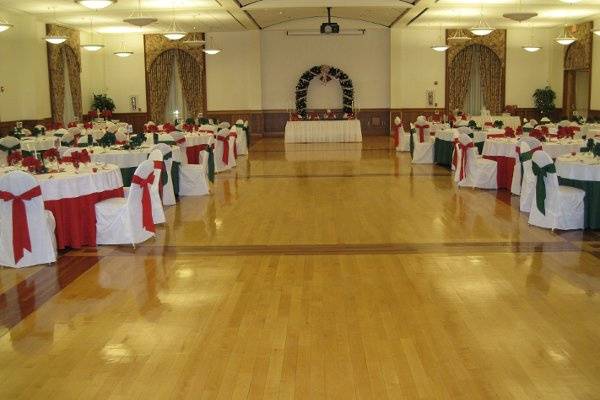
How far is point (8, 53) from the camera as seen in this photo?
16922mm

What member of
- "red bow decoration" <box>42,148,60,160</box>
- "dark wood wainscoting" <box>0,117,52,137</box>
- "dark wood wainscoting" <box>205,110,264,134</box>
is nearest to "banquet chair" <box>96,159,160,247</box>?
"red bow decoration" <box>42,148,60,160</box>

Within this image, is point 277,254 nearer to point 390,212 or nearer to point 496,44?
point 390,212

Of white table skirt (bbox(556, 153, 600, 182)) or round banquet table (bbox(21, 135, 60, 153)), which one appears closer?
white table skirt (bbox(556, 153, 600, 182))

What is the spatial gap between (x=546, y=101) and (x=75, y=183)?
19.3 metres

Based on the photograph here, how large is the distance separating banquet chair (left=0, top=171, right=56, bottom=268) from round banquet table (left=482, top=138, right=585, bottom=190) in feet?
23.5

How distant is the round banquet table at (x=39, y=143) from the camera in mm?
13219

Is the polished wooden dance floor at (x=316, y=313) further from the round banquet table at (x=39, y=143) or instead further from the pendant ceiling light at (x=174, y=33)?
the pendant ceiling light at (x=174, y=33)

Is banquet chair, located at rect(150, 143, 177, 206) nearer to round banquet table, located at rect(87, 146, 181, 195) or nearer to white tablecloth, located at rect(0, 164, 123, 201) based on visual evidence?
round banquet table, located at rect(87, 146, 181, 195)

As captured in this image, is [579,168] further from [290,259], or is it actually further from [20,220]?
[20,220]

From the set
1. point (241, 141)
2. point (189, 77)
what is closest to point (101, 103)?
point (189, 77)

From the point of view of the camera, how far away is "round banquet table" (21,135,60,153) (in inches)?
520

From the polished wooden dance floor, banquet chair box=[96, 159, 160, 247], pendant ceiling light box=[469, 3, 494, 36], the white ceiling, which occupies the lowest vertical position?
the polished wooden dance floor

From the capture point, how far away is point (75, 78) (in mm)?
21328

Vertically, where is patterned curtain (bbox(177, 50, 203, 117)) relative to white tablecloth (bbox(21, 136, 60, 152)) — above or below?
above
